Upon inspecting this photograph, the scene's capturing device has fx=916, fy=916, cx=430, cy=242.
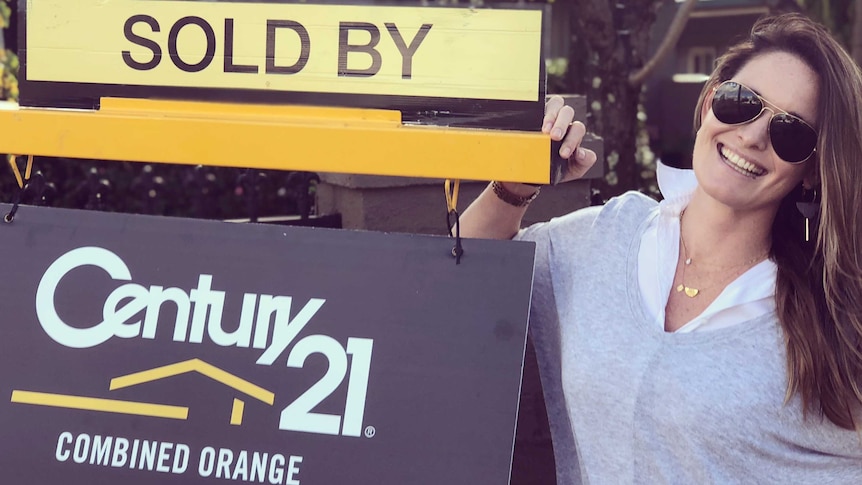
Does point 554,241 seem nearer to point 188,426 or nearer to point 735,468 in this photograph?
point 735,468

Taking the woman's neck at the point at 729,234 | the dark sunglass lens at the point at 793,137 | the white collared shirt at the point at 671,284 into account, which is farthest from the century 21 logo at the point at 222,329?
the dark sunglass lens at the point at 793,137

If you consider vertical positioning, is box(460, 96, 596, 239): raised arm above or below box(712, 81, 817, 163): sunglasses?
below

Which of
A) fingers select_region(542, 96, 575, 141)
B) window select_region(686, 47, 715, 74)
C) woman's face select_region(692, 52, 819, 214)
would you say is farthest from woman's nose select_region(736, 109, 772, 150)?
window select_region(686, 47, 715, 74)

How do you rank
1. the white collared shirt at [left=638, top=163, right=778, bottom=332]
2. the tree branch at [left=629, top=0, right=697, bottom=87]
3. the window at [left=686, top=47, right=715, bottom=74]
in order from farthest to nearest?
the window at [left=686, top=47, right=715, bottom=74] < the tree branch at [left=629, top=0, right=697, bottom=87] < the white collared shirt at [left=638, top=163, right=778, bottom=332]

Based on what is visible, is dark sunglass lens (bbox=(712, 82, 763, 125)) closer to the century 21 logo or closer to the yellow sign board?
the yellow sign board

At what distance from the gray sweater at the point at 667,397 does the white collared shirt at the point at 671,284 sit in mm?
24

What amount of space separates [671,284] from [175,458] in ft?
3.49

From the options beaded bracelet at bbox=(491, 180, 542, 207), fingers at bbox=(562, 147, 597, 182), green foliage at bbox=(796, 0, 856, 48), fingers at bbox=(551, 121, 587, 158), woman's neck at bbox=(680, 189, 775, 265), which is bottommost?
woman's neck at bbox=(680, 189, 775, 265)

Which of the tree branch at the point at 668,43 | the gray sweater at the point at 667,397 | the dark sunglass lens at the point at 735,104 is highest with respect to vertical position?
the tree branch at the point at 668,43

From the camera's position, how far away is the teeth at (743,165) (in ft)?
6.11

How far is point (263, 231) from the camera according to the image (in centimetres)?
177

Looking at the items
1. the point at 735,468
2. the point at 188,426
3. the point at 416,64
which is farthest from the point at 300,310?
the point at 735,468

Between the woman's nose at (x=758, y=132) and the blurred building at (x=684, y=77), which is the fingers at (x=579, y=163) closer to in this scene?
the woman's nose at (x=758, y=132)

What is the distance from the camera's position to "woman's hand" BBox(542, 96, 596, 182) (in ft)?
5.59
